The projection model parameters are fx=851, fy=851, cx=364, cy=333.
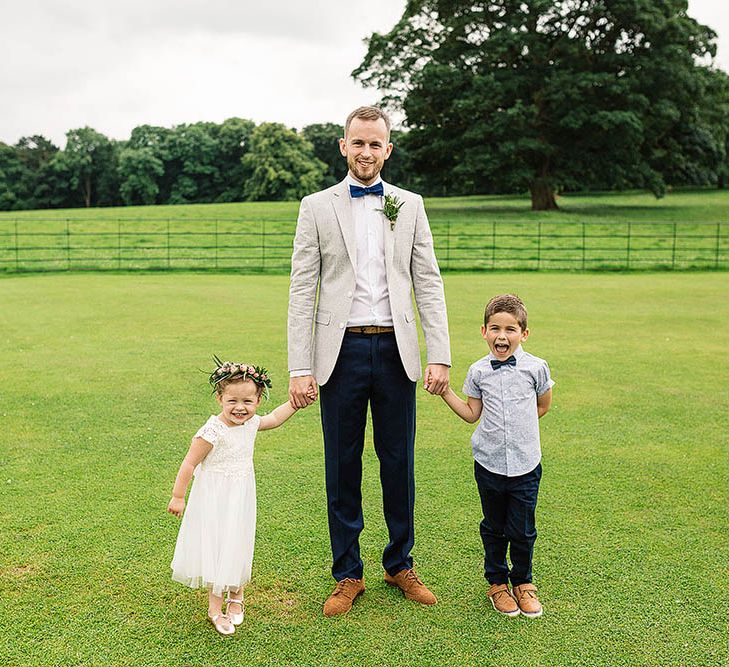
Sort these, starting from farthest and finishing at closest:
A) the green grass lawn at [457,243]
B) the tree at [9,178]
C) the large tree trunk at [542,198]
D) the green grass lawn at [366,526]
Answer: the tree at [9,178]
the large tree trunk at [542,198]
the green grass lawn at [457,243]
the green grass lawn at [366,526]

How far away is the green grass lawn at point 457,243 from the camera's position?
26.1 meters

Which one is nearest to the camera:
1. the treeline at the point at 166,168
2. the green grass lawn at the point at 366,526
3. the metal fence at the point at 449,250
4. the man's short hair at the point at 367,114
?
the green grass lawn at the point at 366,526

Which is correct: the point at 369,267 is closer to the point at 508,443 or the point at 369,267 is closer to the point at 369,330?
the point at 369,330

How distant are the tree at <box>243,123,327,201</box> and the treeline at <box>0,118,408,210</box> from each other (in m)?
0.08

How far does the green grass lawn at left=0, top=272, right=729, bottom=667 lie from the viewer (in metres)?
3.57

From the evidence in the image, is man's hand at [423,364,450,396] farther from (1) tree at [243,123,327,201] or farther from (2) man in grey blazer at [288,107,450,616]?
(1) tree at [243,123,327,201]

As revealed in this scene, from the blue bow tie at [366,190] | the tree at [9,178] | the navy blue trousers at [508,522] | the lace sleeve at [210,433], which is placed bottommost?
the navy blue trousers at [508,522]

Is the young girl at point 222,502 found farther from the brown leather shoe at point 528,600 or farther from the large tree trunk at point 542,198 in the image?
the large tree trunk at point 542,198

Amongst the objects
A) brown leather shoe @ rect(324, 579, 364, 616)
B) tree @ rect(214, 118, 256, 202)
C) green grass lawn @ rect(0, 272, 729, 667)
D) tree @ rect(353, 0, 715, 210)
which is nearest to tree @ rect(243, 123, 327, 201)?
tree @ rect(214, 118, 256, 202)

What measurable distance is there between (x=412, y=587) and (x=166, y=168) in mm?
73228

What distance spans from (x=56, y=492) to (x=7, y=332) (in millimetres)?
7780

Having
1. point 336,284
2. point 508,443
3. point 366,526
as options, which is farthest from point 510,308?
point 366,526

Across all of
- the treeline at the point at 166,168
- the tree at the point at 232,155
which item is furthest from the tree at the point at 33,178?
the tree at the point at 232,155

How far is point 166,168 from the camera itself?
241ft
